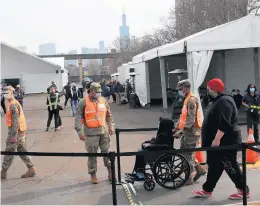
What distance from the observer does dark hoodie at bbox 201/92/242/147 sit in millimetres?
5137

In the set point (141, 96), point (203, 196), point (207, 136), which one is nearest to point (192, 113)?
point (207, 136)

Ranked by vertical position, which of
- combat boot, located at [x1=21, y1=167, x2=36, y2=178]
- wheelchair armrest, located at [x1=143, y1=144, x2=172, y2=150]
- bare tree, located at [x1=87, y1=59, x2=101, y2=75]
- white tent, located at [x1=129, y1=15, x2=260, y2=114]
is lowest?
combat boot, located at [x1=21, y1=167, x2=36, y2=178]

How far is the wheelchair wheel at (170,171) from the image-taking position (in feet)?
19.4

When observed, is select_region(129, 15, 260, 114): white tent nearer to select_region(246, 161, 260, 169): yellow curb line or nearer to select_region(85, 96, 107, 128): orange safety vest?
select_region(246, 161, 260, 169): yellow curb line

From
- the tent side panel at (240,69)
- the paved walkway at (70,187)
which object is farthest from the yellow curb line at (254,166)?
the tent side panel at (240,69)

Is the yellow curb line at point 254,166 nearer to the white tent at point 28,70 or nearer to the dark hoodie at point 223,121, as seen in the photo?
the dark hoodie at point 223,121

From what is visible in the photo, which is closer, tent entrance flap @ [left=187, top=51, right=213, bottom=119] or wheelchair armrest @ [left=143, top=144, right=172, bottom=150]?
wheelchair armrest @ [left=143, top=144, right=172, bottom=150]

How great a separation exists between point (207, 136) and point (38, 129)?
33.7 ft

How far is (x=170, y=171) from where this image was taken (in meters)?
5.97

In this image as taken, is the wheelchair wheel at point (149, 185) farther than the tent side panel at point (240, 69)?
No

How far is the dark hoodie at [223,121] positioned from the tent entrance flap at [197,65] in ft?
27.0

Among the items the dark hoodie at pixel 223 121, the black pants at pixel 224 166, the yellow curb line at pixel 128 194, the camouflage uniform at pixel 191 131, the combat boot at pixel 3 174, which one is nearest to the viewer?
the dark hoodie at pixel 223 121

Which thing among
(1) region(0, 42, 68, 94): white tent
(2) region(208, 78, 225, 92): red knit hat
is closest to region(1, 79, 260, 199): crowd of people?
(2) region(208, 78, 225, 92): red knit hat

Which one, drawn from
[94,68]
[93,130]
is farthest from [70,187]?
[94,68]
